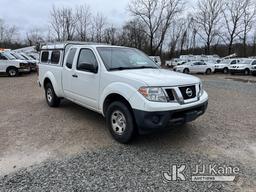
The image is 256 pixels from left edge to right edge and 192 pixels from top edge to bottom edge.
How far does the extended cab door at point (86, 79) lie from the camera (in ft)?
15.9

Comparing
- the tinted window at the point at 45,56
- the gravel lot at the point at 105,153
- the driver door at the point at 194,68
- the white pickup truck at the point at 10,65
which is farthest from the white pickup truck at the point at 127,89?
the driver door at the point at 194,68

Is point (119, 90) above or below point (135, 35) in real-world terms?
below

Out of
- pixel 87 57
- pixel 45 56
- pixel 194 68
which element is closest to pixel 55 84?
pixel 45 56

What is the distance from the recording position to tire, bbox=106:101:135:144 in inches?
160

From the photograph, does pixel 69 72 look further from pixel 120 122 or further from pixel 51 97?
pixel 120 122

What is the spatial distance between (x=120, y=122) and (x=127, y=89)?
69 centimetres

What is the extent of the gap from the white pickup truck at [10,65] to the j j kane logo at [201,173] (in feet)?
54.6

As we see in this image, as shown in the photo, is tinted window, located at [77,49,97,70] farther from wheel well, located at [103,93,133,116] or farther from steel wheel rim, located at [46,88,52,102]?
steel wheel rim, located at [46,88,52,102]

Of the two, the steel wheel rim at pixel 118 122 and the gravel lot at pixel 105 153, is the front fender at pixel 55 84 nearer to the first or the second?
the gravel lot at pixel 105 153

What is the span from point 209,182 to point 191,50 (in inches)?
2436

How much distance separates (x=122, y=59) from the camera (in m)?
5.05

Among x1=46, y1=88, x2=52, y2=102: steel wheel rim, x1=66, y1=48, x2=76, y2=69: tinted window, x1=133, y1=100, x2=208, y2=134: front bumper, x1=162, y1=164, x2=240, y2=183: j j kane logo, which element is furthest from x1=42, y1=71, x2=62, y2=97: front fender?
x1=162, y1=164, x2=240, y2=183: j j kane logo

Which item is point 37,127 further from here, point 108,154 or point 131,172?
point 131,172

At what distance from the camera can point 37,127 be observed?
5.25 meters
